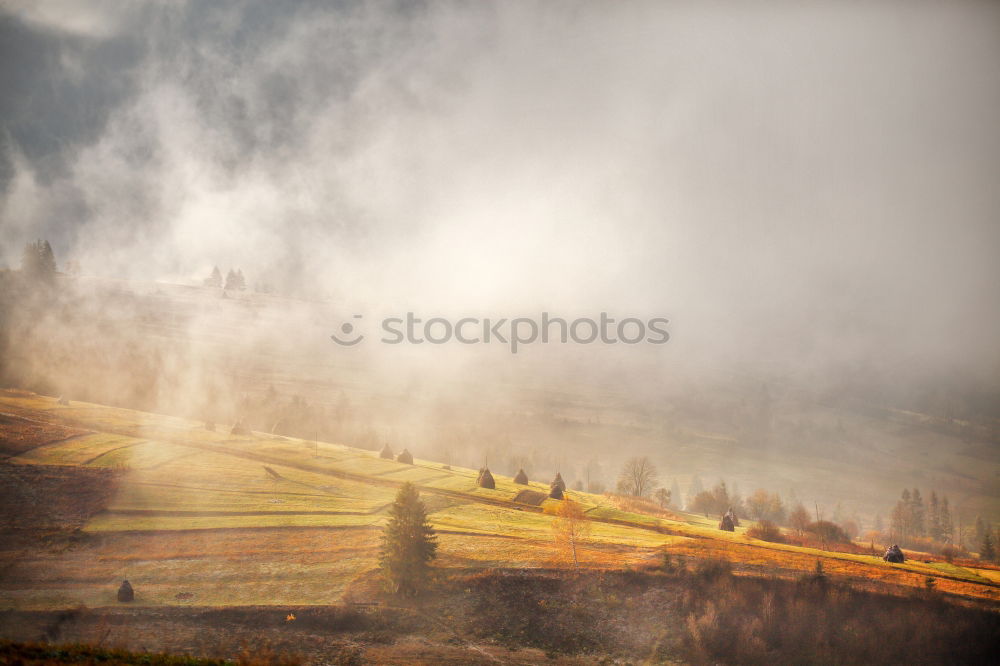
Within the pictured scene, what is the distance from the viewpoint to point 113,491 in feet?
221

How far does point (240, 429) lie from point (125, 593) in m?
58.2

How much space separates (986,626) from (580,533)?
3826cm

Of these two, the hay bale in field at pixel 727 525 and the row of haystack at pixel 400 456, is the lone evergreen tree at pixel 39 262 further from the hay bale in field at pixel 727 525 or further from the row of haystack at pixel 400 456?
the hay bale in field at pixel 727 525

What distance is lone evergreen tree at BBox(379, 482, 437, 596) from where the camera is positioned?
50.7 m

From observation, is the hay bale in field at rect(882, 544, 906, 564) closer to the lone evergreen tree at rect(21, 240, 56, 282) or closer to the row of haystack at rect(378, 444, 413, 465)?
the row of haystack at rect(378, 444, 413, 465)

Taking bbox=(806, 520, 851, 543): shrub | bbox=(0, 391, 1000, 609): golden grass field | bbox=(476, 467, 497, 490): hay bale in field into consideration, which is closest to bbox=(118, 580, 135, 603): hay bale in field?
bbox=(0, 391, 1000, 609): golden grass field

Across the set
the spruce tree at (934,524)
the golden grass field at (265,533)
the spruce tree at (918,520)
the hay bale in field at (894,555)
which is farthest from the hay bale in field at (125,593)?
the spruce tree at (934,524)

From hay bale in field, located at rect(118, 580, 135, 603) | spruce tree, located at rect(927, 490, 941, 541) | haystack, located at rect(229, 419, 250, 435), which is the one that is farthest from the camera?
spruce tree, located at rect(927, 490, 941, 541)

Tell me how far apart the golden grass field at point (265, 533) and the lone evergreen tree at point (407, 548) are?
3.74 m

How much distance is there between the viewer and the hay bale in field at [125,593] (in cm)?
4680

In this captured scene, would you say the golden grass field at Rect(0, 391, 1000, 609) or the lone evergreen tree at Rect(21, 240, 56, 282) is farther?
the lone evergreen tree at Rect(21, 240, 56, 282)

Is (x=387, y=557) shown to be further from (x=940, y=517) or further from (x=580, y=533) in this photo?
(x=940, y=517)

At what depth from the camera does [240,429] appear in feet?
335

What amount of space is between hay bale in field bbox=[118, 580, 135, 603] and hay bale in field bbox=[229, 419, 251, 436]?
55.3 m
